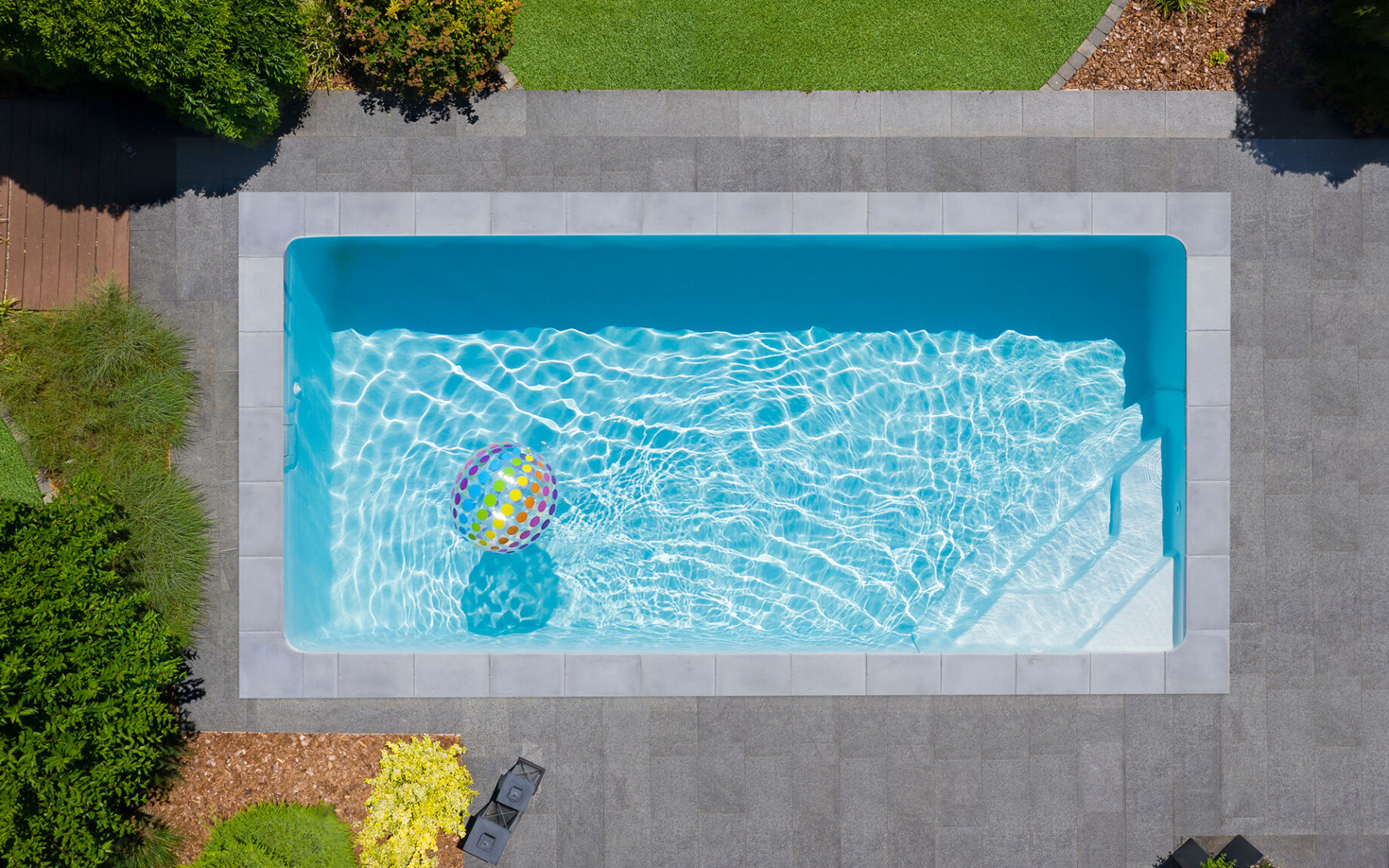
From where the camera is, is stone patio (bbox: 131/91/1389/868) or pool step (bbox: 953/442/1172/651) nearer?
stone patio (bbox: 131/91/1389/868)

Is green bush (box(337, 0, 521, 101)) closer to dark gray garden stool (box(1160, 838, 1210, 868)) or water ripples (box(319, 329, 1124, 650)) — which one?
water ripples (box(319, 329, 1124, 650))

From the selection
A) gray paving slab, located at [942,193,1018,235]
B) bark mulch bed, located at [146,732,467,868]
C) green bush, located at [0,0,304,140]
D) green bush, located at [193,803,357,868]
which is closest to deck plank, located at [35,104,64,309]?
green bush, located at [0,0,304,140]

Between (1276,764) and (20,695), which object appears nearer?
(20,695)

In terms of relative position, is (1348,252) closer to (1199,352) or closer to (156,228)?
(1199,352)

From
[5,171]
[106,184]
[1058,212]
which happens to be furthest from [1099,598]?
[5,171]

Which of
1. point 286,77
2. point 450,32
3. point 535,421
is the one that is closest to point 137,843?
point 535,421

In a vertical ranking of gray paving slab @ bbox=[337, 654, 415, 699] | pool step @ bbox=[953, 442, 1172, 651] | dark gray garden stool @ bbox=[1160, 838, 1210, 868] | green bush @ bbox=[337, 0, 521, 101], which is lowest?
dark gray garden stool @ bbox=[1160, 838, 1210, 868]

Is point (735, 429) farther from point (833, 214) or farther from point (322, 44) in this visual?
point (322, 44)

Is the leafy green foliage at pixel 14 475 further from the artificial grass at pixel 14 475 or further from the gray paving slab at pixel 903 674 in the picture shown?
the gray paving slab at pixel 903 674
